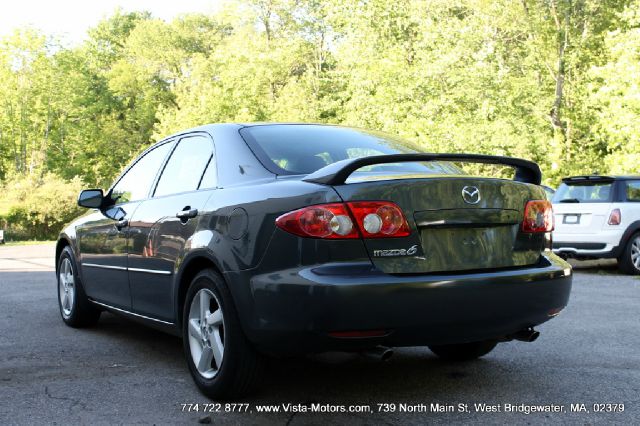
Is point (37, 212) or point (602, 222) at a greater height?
point (602, 222)

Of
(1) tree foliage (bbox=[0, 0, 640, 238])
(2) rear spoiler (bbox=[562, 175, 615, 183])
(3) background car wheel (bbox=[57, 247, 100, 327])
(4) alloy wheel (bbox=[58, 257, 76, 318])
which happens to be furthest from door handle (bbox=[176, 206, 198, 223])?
(1) tree foliage (bbox=[0, 0, 640, 238])

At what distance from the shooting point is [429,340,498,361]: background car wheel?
15.8 ft

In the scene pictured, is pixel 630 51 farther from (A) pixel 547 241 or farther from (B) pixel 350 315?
(B) pixel 350 315

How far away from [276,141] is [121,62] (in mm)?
54549

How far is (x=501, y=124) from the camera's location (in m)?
22.8

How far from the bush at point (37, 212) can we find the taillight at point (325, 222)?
32327mm

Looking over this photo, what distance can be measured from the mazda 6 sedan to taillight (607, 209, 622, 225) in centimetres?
779

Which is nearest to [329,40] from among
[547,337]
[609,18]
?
[609,18]

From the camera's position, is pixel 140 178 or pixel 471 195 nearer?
pixel 471 195

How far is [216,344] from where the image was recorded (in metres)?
3.94

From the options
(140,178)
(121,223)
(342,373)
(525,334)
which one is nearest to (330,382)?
(342,373)

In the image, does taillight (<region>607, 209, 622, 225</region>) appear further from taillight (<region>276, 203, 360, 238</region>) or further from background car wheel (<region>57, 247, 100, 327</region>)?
taillight (<region>276, 203, 360, 238</region>)

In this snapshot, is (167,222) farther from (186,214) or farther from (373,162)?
(373,162)

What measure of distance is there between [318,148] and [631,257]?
29.5 feet
